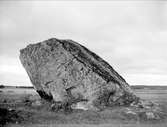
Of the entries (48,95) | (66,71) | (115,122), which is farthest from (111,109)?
(48,95)

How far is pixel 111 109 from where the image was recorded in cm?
2436

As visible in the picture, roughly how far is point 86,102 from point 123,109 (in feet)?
11.3

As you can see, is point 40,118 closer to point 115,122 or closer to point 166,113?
point 115,122

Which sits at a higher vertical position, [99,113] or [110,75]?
[110,75]

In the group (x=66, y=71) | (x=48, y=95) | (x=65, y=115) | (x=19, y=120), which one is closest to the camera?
(x=19, y=120)

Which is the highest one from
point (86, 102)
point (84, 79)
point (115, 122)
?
point (84, 79)

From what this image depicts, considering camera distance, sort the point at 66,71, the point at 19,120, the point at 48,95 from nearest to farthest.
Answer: the point at 19,120
the point at 66,71
the point at 48,95

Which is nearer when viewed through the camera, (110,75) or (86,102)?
(86,102)

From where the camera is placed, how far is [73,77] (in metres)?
26.0

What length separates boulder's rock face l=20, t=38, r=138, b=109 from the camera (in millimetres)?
25341

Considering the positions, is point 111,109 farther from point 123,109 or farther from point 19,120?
point 19,120

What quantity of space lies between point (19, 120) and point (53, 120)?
255cm

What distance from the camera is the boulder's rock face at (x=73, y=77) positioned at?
83.1 feet

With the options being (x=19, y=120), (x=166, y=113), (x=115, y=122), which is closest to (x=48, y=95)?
(x=19, y=120)
